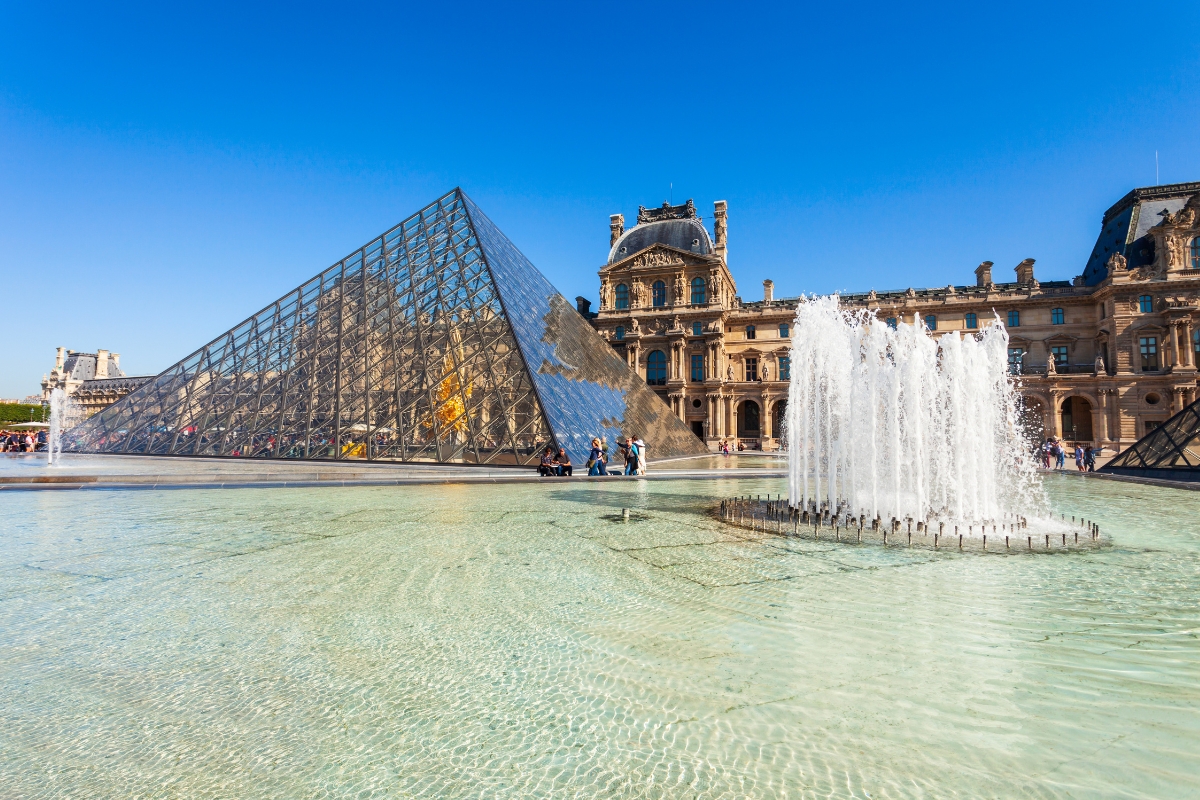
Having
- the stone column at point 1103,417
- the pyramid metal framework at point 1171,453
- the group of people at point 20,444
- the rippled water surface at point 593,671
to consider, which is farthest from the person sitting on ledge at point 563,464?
the stone column at point 1103,417

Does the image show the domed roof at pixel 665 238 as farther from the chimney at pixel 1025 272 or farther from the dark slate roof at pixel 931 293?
the chimney at pixel 1025 272

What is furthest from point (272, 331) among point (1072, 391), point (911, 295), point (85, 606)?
point (1072, 391)

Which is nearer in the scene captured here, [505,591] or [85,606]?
[85,606]

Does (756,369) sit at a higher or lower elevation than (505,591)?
higher

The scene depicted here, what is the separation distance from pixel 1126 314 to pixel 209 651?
153 ft

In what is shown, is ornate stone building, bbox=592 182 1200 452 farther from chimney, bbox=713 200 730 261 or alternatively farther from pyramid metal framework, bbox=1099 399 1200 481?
pyramid metal framework, bbox=1099 399 1200 481

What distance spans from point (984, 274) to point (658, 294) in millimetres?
22773

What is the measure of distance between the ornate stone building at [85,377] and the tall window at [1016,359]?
81.5m

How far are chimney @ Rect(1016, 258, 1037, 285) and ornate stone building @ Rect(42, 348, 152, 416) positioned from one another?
83.2 metres

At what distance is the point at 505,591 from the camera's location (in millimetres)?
4500

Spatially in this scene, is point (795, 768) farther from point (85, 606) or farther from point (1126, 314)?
point (1126, 314)

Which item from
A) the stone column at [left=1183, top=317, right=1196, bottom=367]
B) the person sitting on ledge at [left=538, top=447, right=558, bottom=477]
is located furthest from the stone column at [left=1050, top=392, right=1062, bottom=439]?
the person sitting on ledge at [left=538, top=447, right=558, bottom=477]

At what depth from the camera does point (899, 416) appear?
1018 cm

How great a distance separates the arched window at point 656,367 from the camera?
43844 millimetres
